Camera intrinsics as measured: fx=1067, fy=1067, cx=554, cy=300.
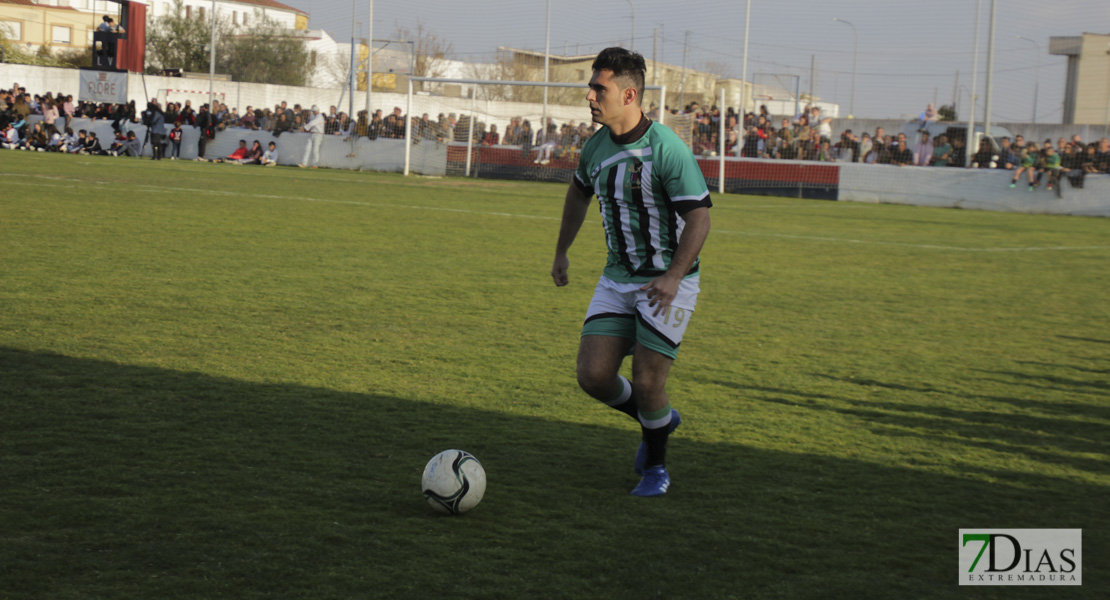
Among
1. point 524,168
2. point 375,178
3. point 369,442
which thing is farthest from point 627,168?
point 524,168

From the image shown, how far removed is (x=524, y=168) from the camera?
32.7m

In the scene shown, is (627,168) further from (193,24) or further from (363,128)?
(193,24)

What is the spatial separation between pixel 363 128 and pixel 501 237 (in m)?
20.4

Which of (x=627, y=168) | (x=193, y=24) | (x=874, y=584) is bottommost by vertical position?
(x=874, y=584)

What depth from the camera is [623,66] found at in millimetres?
4375

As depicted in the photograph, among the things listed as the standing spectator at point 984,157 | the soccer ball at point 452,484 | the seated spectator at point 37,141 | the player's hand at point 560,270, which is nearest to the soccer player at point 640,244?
the player's hand at point 560,270

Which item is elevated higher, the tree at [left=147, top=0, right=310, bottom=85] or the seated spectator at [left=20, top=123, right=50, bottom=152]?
the tree at [left=147, top=0, right=310, bottom=85]

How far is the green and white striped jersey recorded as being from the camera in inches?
169

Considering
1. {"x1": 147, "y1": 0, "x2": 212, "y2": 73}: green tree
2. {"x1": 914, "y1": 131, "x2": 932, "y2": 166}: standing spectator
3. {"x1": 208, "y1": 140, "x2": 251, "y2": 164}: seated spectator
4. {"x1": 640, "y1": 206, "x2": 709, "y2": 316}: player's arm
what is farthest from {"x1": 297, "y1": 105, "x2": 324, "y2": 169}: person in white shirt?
{"x1": 147, "y1": 0, "x2": 212, "y2": 73}: green tree

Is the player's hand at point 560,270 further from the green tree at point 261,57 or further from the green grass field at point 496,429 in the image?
the green tree at point 261,57

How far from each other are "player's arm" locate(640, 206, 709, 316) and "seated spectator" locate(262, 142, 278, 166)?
103ft

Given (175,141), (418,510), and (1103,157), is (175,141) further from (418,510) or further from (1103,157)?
(418,510)

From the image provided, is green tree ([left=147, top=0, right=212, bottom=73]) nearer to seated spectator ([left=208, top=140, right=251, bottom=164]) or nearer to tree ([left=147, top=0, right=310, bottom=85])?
tree ([left=147, top=0, right=310, bottom=85])

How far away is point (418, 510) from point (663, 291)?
4.17 ft
